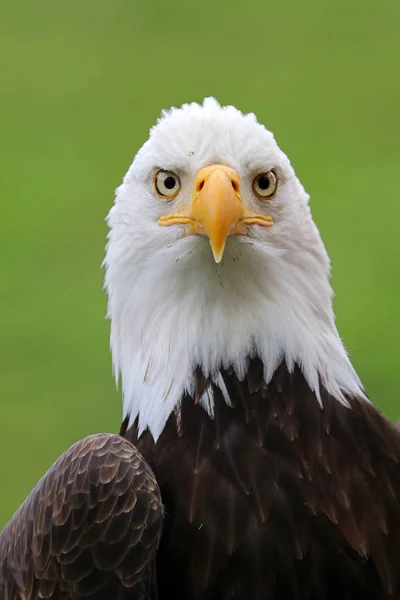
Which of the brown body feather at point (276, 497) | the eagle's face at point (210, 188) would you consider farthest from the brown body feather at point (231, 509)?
the eagle's face at point (210, 188)

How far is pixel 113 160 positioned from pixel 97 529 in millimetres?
7684

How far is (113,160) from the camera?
423 inches

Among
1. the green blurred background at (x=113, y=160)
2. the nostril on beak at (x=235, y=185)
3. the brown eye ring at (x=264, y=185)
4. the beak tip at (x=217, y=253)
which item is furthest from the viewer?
the green blurred background at (x=113, y=160)

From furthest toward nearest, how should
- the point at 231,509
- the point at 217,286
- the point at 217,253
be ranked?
the point at 217,286, the point at 231,509, the point at 217,253

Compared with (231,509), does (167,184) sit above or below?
above

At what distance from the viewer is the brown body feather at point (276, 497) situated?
3234 millimetres

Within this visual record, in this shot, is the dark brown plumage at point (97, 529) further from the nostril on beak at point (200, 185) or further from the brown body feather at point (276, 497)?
the nostril on beak at point (200, 185)

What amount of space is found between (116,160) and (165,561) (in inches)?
300

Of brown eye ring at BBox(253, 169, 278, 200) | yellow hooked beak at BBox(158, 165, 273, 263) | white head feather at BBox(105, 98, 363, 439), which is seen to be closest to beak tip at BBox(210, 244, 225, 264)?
yellow hooked beak at BBox(158, 165, 273, 263)

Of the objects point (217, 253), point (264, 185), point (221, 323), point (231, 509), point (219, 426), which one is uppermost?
point (264, 185)

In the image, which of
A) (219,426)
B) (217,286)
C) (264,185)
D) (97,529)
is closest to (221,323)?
(217,286)

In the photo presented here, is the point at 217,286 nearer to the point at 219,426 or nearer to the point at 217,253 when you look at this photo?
the point at 217,253

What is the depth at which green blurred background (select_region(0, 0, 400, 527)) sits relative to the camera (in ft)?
27.1

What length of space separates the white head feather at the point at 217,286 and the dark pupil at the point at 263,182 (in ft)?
0.10
